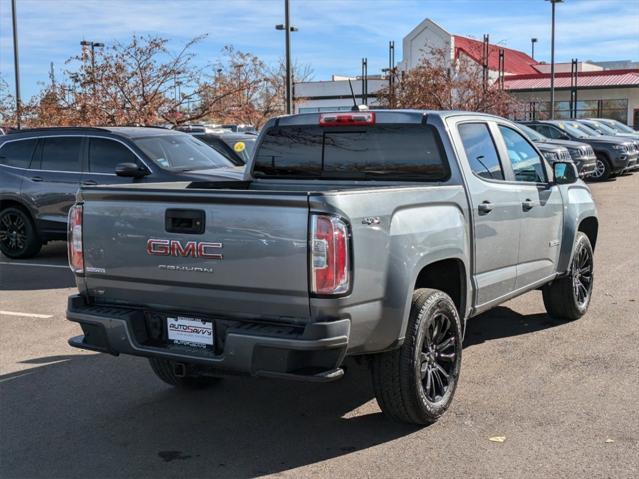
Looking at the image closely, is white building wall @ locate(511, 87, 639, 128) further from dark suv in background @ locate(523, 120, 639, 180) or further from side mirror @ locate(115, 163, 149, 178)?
side mirror @ locate(115, 163, 149, 178)

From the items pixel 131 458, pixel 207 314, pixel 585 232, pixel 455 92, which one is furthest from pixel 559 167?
pixel 455 92

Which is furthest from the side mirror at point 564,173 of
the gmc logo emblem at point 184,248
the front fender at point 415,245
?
the gmc logo emblem at point 184,248

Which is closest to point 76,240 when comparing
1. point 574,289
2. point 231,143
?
point 574,289

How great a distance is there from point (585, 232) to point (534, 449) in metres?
Answer: 3.98

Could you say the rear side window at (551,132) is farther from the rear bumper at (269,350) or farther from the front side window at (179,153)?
the rear bumper at (269,350)

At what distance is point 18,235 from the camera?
1130 cm

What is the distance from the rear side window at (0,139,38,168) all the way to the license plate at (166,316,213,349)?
314 inches

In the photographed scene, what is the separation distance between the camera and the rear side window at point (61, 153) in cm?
1096

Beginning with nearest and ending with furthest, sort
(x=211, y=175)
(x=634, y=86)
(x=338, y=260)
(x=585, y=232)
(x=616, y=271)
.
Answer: (x=338, y=260) → (x=585, y=232) → (x=616, y=271) → (x=211, y=175) → (x=634, y=86)

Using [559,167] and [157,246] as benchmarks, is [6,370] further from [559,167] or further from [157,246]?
[559,167]

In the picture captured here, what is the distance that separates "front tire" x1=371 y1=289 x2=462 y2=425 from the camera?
14.5ft

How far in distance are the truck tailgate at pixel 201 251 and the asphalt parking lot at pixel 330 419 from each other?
33.5 inches

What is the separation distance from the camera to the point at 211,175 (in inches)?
400

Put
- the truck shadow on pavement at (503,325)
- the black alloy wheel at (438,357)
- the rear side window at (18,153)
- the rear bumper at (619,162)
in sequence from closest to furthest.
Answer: the black alloy wheel at (438,357) → the truck shadow on pavement at (503,325) → the rear side window at (18,153) → the rear bumper at (619,162)
